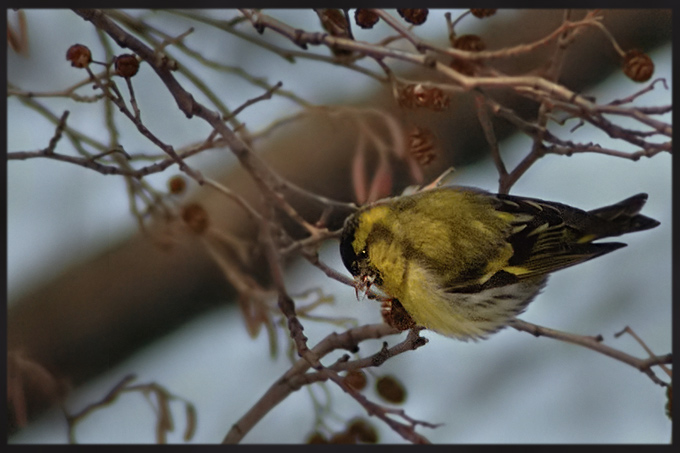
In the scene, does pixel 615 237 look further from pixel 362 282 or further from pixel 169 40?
pixel 169 40

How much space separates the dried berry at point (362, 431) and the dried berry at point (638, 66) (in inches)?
19.1

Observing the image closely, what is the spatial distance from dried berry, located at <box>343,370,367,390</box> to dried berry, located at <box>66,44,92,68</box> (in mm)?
413

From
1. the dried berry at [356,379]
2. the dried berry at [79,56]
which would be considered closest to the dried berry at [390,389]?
the dried berry at [356,379]

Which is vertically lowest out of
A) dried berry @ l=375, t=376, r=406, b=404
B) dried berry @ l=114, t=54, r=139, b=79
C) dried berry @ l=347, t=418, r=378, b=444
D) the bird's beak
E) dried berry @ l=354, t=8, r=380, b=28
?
dried berry @ l=347, t=418, r=378, b=444

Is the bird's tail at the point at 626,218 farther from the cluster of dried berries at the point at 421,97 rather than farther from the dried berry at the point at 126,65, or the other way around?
the dried berry at the point at 126,65

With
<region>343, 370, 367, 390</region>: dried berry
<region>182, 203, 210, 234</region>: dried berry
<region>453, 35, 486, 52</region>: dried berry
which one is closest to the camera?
<region>343, 370, 367, 390</region>: dried berry

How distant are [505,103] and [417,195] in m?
0.14

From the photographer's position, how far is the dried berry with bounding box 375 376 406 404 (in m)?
0.87

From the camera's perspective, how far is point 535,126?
2.60 ft

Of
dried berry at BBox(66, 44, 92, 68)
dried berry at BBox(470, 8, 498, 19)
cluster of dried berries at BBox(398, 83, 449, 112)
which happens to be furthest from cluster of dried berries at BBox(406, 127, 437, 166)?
dried berry at BBox(66, 44, 92, 68)

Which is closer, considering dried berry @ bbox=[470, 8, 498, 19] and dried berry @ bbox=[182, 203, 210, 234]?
dried berry @ bbox=[470, 8, 498, 19]

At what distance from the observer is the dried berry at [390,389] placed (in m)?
0.87

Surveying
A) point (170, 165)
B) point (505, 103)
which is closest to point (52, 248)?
point (170, 165)

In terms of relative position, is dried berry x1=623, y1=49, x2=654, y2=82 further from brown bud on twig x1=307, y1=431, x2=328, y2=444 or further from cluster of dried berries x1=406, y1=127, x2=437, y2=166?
brown bud on twig x1=307, y1=431, x2=328, y2=444
